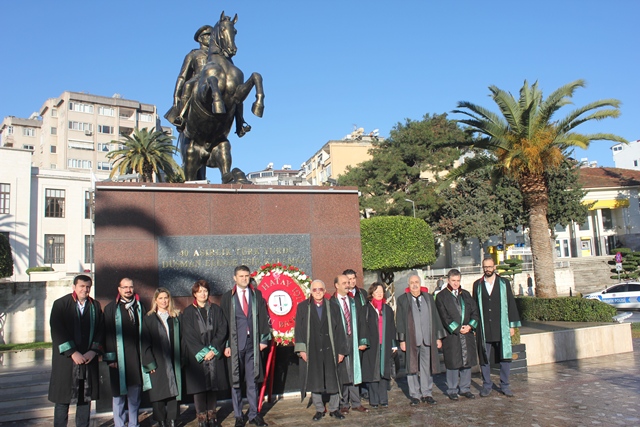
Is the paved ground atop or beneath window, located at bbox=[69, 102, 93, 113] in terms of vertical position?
beneath

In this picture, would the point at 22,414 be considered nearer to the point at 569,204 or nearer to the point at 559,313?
the point at 559,313

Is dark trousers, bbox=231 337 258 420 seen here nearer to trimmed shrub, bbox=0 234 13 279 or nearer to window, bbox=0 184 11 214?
trimmed shrub, bbox=0 234 13 279

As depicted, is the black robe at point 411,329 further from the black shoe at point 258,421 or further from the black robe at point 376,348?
the black shoe at point 258,421

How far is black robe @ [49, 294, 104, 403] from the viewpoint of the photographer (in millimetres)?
6316

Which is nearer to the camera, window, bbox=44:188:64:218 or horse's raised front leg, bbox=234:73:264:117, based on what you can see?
horse's raised front leg, bbox=234:73:264:117

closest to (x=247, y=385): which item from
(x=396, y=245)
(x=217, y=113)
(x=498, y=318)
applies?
(x=498, y=318)

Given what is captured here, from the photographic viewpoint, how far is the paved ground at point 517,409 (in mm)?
6492

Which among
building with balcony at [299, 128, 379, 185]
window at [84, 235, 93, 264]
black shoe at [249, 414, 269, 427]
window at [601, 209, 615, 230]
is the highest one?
building with balcony at [299, 128, 379, 185]

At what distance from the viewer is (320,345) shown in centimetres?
738

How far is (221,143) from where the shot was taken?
1002 centimetres

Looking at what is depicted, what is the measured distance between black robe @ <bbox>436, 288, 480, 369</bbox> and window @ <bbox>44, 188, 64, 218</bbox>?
4137 centimetres

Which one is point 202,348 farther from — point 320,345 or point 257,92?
point 257,92

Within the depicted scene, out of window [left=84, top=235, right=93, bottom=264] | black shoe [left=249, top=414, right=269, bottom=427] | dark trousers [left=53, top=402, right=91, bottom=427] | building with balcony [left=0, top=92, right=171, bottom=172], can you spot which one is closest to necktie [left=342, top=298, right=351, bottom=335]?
black shoe [left=249, top=414, right=269, bottom=427]

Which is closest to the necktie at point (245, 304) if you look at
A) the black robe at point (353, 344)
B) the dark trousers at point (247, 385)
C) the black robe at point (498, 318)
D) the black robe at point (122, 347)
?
the dark trousers at point (247, 385)
